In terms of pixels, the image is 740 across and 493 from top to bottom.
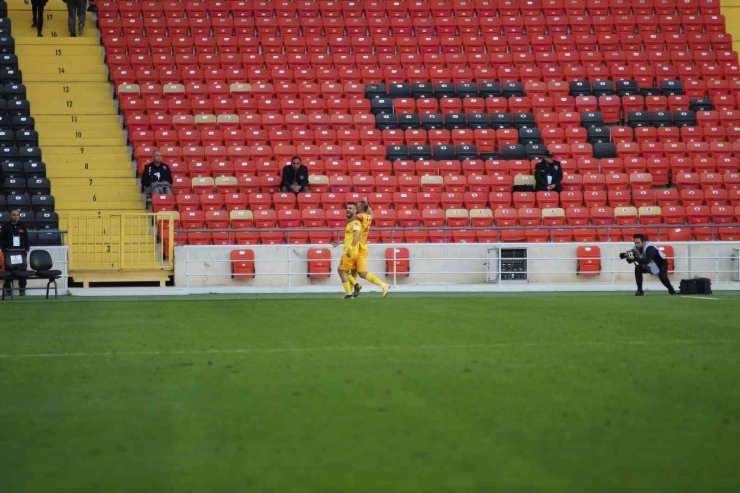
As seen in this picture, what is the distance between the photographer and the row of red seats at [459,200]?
81.3 ft

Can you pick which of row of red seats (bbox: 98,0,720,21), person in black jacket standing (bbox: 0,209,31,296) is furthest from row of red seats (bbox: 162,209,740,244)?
row of red seats (bbox: 98,0,720,21)

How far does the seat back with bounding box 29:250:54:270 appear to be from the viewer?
1997 cm

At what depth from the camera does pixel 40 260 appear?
20062 mm

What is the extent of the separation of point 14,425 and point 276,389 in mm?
2131

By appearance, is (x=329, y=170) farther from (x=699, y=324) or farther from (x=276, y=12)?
(x=699, y=324)

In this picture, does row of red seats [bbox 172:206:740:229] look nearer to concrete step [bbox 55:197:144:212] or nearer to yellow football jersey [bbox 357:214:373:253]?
concrete step [bbox 55:197:144:212]

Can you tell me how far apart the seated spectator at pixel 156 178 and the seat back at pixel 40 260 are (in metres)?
4.80

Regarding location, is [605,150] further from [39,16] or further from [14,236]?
[39,16]

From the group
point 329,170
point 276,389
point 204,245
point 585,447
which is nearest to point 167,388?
point 276,389

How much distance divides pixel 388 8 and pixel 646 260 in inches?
579

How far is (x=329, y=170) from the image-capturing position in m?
26.3

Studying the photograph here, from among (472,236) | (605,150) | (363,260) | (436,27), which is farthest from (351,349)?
(436,27)

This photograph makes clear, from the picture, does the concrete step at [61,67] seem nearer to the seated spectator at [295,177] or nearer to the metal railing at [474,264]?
the seated spectator at [295,177]

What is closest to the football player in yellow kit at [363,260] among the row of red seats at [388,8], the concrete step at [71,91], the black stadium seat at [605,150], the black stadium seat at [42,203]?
the black stadium seat at [42,203]
